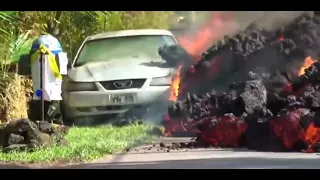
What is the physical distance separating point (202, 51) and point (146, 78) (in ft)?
1.90

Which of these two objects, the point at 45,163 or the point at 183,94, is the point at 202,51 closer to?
the point at 183,94

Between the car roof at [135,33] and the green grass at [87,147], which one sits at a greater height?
the car roof at [135,33]

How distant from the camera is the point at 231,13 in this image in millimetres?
5273

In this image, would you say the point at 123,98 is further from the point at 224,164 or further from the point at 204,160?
the point at 224,164

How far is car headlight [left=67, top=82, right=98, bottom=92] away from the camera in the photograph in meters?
5.21

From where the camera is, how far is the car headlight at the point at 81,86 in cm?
521

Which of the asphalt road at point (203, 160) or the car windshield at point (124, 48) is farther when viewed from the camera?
the car windshield at point (124, 48)

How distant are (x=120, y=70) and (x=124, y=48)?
0.22m

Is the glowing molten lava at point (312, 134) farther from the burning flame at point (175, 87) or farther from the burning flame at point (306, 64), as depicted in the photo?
the burning flame at point (175, 87)

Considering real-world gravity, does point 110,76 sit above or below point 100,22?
below

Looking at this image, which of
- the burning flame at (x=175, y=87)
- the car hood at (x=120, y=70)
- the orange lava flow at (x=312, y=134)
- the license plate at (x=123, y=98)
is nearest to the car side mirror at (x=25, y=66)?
the car hood at (x=120, y=70)

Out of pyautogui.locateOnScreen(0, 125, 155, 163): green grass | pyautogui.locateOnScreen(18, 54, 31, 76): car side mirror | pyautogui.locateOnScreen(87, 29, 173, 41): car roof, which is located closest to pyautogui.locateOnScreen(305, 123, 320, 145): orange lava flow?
pyautogui.locateOnScreen(0, 125, 155, 163): green grass

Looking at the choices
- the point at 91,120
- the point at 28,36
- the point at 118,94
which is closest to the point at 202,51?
the point at 118,94

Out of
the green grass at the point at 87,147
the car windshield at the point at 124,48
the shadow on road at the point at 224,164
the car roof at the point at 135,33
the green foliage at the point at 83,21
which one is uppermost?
the green foliage at the point at 83,21
